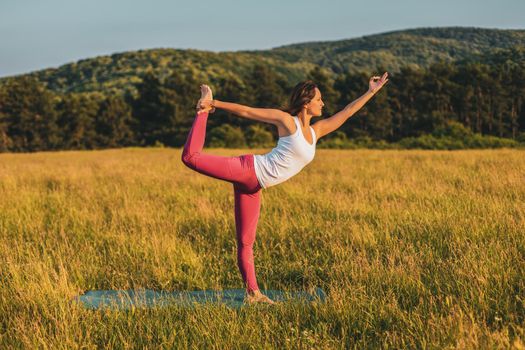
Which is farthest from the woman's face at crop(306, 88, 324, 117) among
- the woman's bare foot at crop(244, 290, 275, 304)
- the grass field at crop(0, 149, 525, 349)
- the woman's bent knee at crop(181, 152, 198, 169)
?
the woman's bare foot at crop(244, 290, 275, 304)

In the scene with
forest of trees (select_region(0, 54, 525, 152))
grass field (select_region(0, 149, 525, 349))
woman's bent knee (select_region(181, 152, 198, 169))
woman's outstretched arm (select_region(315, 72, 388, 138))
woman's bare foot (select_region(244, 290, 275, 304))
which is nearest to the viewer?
grass field (select_region(0, 149, 525, 349))

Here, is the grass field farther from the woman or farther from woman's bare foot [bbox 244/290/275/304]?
the woman

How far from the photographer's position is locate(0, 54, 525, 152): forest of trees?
160 feet

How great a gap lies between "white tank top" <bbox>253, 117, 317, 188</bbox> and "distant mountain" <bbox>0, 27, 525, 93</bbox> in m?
104

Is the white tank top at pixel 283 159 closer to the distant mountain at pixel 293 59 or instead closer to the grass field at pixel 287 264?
the grass field at pixel 287 264

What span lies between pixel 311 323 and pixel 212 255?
97.9 inches


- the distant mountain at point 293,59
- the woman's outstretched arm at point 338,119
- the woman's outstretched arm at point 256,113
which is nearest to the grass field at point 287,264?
the woman's outstretched arm at point 338,119

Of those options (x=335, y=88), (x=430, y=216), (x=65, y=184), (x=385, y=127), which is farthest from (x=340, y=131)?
(x=430, y=216)

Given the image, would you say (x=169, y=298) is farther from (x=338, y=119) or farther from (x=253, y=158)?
(x=338, y=119)

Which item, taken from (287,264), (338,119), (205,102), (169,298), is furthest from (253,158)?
(287,264)

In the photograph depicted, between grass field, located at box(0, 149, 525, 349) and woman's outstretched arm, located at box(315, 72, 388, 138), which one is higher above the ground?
woman's outstretched arm, located at box(315, 72, 388, 138)

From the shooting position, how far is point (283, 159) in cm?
415

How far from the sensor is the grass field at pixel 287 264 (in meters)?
3.45

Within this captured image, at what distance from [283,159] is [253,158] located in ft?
0.89
